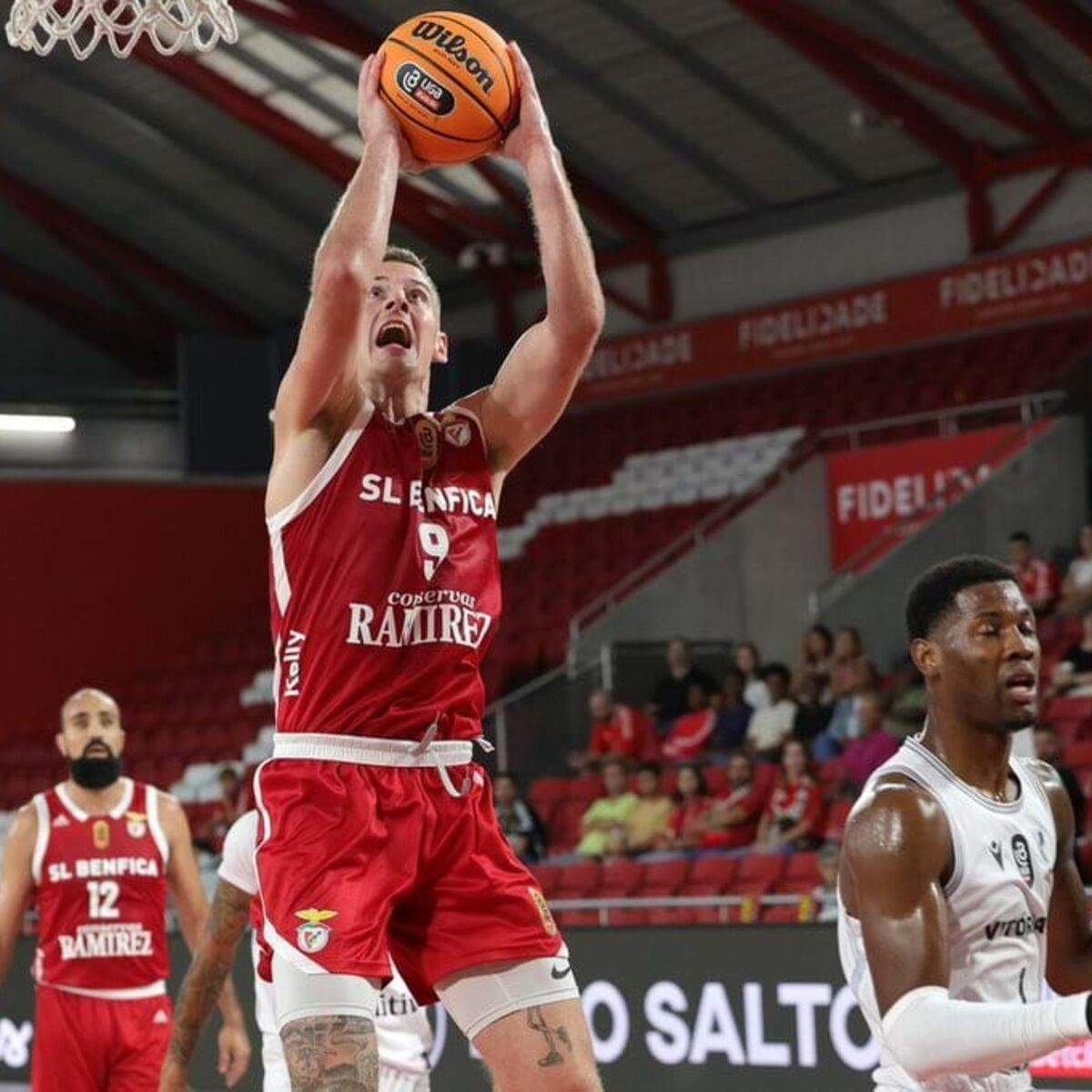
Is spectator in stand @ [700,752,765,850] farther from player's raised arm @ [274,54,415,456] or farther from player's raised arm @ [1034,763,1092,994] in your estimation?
player's raised arm @ [274,54,415,456]

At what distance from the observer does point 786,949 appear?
10.1 metres

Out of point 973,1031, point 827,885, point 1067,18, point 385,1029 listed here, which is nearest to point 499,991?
point 973,1031

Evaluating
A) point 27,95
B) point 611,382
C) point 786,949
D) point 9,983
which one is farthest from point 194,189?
point 786,949

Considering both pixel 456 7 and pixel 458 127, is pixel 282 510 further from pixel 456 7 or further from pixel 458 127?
pixel 456 7

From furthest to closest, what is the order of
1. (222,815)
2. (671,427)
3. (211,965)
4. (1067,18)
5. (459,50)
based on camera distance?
1. (671,427)
2. (222,815)
3. (1067,18)
4. (211,965)
5. (459,50)

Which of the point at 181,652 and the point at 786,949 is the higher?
the point at 181,652

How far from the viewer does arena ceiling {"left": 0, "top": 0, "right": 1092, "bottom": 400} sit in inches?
782

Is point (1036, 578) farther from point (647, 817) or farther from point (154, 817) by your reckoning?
point (154, 817)

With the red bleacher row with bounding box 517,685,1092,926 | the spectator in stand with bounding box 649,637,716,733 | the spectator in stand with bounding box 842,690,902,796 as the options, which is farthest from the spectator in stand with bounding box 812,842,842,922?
the spectator in stand with bounding box 649,637,716,733

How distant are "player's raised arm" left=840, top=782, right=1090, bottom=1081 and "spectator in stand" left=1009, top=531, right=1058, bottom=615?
11.8m

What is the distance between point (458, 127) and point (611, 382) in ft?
65.3

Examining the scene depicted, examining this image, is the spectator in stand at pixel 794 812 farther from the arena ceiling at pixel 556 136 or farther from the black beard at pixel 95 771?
the arena ceiling at pixel 556 136

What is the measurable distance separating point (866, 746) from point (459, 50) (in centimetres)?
981

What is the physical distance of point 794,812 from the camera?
14055 millimetres
